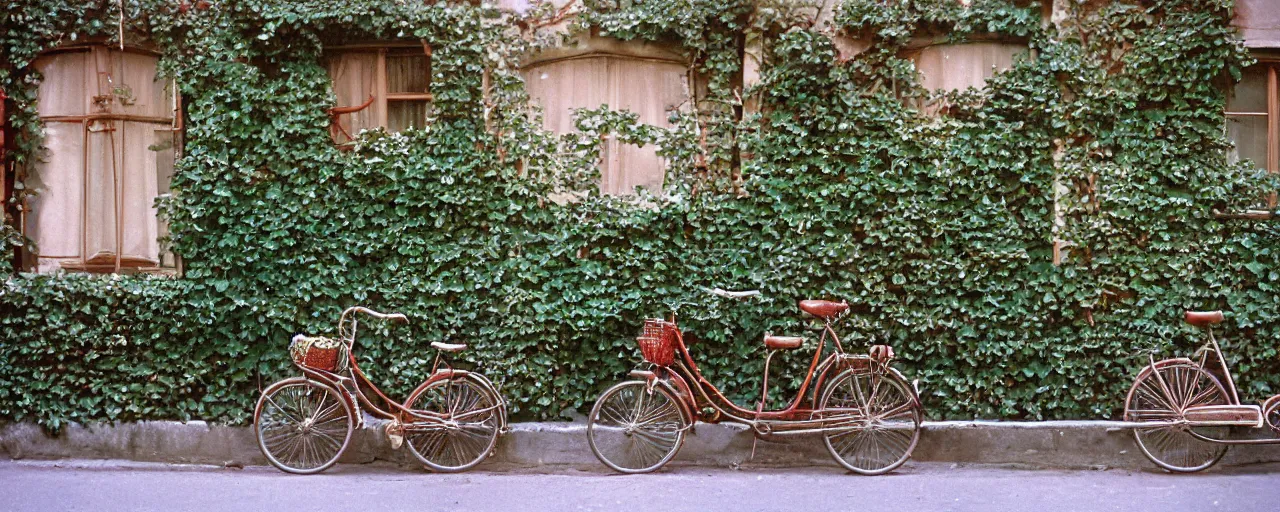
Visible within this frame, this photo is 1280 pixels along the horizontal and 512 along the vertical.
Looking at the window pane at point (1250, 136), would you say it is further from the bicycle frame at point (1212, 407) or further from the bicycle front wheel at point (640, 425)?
the bicycle front wheel at point (640, 425)

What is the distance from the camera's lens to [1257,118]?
25.2 ft

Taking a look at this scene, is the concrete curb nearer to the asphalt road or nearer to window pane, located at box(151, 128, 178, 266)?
the asphalt road

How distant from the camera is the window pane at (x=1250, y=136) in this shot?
7664 mm

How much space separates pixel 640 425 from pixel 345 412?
2007mm

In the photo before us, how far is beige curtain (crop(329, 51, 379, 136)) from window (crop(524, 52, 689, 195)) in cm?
121

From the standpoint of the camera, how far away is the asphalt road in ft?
19.5

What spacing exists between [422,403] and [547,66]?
2.71 m

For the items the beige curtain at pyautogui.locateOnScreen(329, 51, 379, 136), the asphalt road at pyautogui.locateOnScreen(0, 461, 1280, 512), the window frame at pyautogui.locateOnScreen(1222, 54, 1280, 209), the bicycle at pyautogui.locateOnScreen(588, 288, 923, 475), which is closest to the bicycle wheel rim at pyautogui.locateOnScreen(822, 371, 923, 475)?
the bicycle at pyautogui.locateOnScreen(588, 288, 923, 475)

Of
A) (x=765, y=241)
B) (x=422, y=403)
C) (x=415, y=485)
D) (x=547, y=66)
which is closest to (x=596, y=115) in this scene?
(x=547, y=66)

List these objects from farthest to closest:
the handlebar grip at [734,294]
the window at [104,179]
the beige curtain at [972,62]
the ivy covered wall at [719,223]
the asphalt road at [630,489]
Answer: the window at [104,179]
the beige curtain at [972,62]
the ivy covered wall at [719,223]
the handlebar grip at [734,294]
the asphalt road at [630,489]

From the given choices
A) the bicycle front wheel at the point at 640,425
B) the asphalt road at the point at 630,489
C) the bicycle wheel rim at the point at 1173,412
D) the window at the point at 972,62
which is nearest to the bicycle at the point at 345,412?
the asphalt road at the point at 630,489

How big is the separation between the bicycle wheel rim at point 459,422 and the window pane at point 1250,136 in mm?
5808

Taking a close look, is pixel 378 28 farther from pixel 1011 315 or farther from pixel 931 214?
pixel 1011 315

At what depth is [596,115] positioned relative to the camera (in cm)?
768
